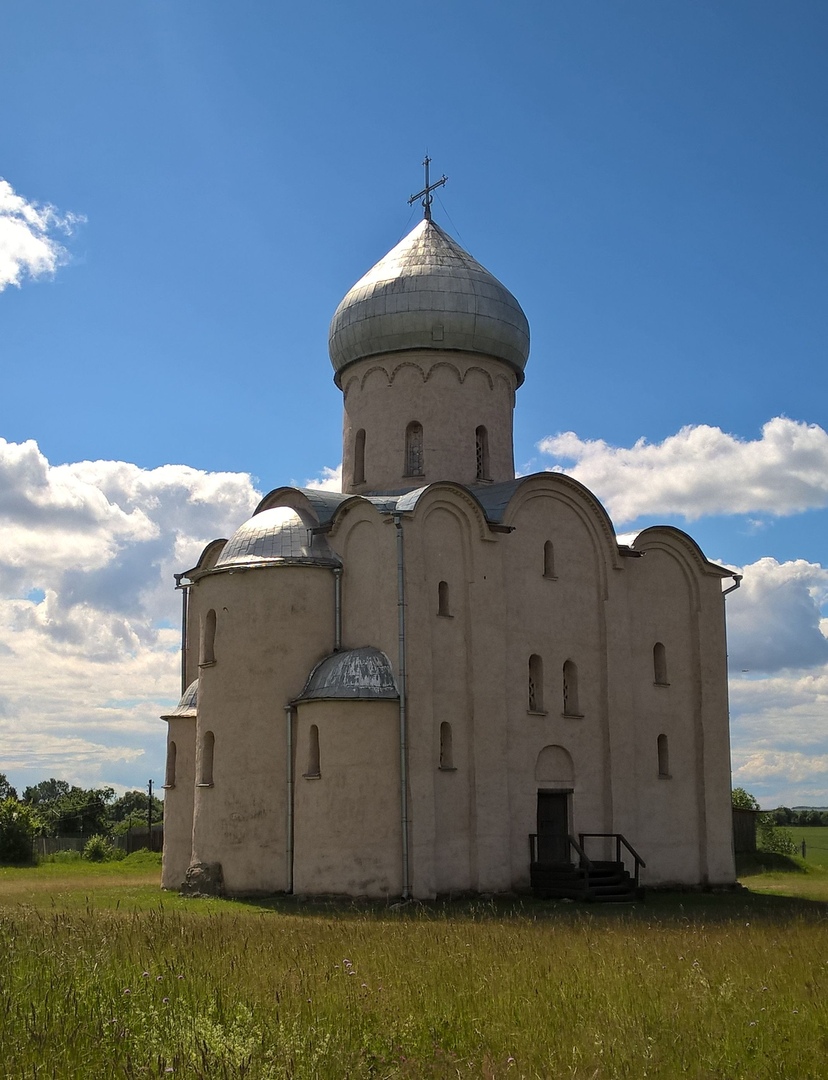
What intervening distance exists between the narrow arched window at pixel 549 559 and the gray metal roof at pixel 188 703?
24.8 ft

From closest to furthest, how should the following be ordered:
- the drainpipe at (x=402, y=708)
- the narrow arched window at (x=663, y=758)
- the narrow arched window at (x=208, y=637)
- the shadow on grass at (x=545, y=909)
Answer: the shadow on grass at (x=545, y=909)
the drainpipe at (x=402, y=708)
the narrow arched window at (x=208, y=637)
the narrow arched window at (x=663, y=758)

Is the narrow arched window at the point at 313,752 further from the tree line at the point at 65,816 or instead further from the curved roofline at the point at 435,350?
the tree line at the point at 65,816

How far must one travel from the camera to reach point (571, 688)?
79.3 ft

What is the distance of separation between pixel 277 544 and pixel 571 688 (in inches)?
255

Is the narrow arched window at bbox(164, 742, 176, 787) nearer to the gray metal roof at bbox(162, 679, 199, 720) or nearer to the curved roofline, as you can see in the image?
the gray metal roof at bbox(162, 679, 199, 720)

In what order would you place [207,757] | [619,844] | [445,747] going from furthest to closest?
1. [619,844]
2. [207,757]
3. [445,747]

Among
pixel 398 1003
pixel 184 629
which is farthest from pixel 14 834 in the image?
pixel 398 1003

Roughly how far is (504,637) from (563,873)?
173 inches

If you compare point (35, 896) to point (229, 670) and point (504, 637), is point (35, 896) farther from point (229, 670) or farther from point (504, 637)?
point (504, 637)

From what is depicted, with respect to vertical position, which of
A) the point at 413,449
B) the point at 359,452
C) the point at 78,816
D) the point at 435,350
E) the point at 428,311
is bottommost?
the point at 78,816

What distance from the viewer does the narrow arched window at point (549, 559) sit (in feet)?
79.4

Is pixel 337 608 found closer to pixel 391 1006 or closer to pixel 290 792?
pixel 290 792

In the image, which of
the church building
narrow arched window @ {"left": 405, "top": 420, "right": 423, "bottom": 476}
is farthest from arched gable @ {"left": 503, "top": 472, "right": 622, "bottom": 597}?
narrow arched window @ {"left": 405, "top": 420, "right": 423, "bottom": 476}

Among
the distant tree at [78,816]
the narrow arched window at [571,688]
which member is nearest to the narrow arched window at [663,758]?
the narrow arched window at [571,688]
